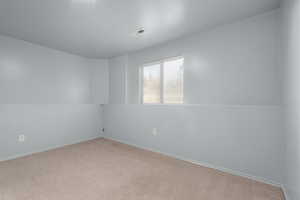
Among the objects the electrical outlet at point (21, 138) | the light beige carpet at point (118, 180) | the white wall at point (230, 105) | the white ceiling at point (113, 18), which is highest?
the white ceiling at point (113, 18)

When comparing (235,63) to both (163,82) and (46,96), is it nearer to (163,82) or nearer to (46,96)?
(163,82)

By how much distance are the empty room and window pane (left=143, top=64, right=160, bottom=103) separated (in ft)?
0.08

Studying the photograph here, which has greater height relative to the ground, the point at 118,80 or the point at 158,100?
the point at 118,80

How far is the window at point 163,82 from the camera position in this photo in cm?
300

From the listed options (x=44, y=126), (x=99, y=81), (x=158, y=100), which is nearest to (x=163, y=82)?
(x=158, y=100)

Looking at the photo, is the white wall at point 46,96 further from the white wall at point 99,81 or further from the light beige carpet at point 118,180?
the light beige carpet at point 118,180

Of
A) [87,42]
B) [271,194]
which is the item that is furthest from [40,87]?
[271,194]

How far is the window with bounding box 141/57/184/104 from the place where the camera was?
3004 millimetres

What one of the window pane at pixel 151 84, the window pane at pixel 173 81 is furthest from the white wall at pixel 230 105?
the window pane at pixel 151 84

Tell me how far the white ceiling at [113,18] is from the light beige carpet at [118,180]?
233cm

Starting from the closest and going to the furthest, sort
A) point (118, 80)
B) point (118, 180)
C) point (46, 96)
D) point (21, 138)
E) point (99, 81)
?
1. point (118, 180)
2. point (21, 138)
3. point (46, 96)
4. point (118, 80)
5. point (99, 81)

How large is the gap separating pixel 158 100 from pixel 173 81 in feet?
1.88

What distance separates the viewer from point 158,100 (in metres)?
3.33

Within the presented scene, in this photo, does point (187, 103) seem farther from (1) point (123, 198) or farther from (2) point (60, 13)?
(2) point (60, 13)
